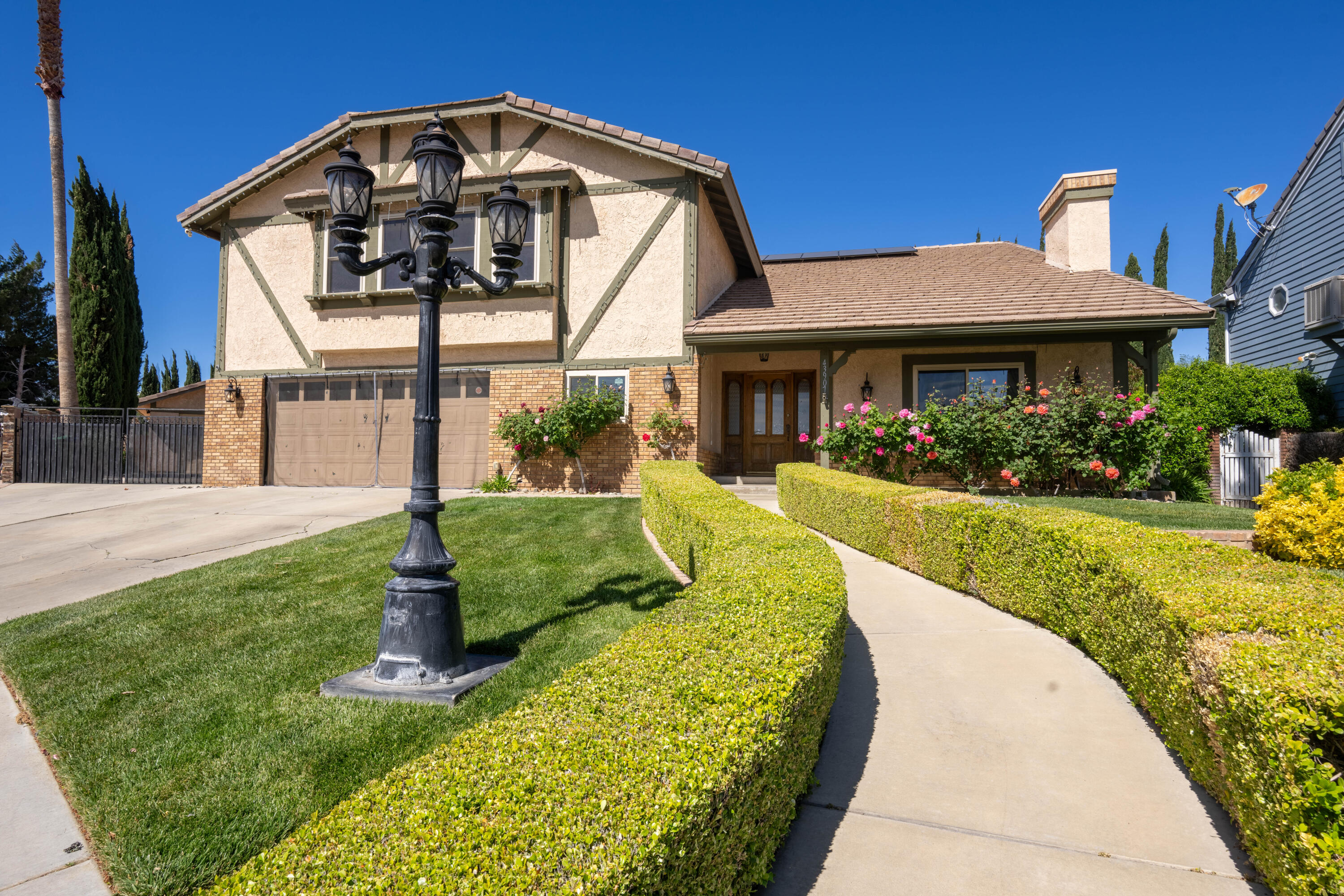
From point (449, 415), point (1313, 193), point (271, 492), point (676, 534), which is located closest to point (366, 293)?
point (449, 415)

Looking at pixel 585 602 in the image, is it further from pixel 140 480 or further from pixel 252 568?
pixel 140 480

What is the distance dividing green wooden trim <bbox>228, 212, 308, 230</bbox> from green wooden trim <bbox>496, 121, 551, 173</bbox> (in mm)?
4591

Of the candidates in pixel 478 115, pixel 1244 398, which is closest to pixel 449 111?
pixel 478 115

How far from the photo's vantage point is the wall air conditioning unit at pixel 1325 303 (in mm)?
13680

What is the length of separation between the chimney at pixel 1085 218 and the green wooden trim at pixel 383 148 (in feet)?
44.2

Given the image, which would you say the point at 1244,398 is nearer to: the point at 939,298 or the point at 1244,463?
the point at 1244,463

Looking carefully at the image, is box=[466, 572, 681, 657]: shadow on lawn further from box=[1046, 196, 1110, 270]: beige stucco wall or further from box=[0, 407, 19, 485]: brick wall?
box=[0, 407, 19, 485]: brick wall

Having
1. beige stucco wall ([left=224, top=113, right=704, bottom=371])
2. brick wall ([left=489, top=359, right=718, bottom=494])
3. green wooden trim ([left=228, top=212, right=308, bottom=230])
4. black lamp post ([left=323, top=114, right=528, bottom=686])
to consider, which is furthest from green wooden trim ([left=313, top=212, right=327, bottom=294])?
black lamp post ([left=323, top=114, right=528, bottom=686])

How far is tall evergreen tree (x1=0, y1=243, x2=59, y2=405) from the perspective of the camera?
2962 centimetres

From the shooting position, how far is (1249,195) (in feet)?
59.0

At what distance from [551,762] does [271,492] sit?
43.4ft

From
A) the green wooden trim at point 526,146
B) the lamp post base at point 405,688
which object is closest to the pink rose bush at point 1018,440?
the green wooden trim at point 526,146

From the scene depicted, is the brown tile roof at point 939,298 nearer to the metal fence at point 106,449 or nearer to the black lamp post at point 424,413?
the black lamp post at point 424,413

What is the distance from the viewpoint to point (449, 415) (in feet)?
44.1
